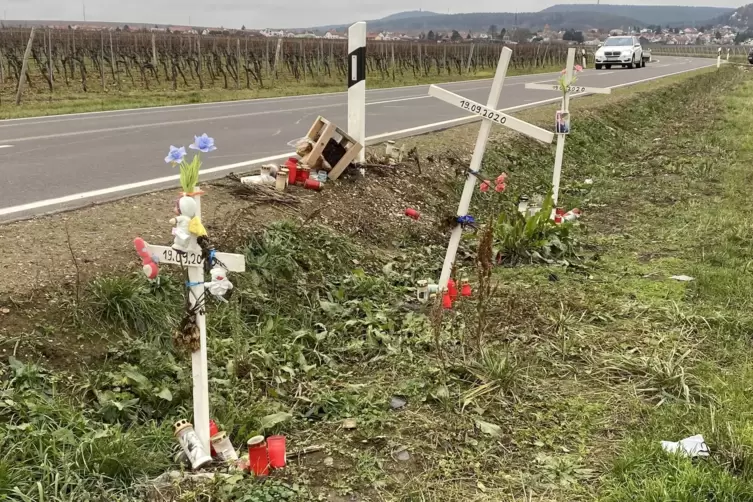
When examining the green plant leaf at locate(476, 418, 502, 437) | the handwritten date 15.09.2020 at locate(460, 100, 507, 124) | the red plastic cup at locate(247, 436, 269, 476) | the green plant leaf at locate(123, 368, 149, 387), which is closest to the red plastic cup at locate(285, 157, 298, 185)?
the handwritten date 15.09.2020 at locate(460, 100, 507, 124)

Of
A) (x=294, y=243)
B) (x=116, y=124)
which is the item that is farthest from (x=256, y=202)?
(x=116, y=124)

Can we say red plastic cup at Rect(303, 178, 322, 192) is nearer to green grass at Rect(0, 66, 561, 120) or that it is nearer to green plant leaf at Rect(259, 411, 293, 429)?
green plant leaf at Rect(259, 411, 293, 429)

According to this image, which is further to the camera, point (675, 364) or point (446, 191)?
point (446, 191)

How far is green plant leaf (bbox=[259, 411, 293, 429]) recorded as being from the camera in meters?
Answer: 3.34

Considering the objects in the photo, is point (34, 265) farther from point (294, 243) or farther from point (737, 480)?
point (737, 480)

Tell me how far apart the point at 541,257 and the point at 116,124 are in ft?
27.9

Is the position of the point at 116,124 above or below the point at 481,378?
above

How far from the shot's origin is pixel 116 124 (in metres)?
11.7

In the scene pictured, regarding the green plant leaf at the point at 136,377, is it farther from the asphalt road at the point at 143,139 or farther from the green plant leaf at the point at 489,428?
the asphalt road at the point at 143,139

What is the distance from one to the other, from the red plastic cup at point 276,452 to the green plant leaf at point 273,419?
1.05ft

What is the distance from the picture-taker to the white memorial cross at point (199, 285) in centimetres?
292

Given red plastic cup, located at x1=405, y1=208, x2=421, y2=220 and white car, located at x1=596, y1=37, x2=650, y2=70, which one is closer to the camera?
red plastic cup, located at x1=405, y1=208, x2=421, y2=220

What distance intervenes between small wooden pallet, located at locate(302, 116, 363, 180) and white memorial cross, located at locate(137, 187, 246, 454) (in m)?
3.42

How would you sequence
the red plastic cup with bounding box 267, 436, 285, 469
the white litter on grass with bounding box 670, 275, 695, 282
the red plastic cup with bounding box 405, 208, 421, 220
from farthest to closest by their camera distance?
the red plastic cup with bounding box 405, 208, 421, 220 < the white litter on grass with bounding box 670, 275, 695, 282 < the red plastic cup with bounding box 267, 436, 285, 469
